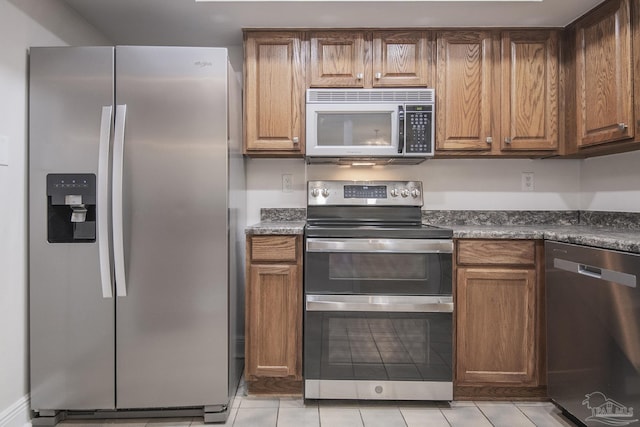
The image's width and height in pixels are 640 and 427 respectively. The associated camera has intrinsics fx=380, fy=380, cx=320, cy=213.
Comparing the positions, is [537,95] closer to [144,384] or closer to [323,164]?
[323,164]

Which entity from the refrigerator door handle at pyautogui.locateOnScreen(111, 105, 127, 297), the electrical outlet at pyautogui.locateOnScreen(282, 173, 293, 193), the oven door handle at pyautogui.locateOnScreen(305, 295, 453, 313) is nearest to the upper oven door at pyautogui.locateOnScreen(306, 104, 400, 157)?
the electrical outlet at pyautogui.locateOnScreen(282, 173, 293, 193)

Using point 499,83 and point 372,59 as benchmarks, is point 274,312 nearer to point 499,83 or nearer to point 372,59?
point 372,59

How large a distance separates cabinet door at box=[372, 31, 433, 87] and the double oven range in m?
0.93

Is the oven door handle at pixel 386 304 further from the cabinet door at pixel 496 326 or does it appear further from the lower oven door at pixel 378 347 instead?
the cabinet door at pixel 496 326

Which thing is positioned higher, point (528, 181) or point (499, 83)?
point (499, 83)

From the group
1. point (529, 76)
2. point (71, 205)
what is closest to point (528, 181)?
point (529, 76)

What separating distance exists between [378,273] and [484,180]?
1146mm

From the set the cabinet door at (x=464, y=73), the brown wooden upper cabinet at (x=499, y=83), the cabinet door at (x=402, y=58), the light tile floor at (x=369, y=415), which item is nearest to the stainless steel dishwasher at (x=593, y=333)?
the light tile floor at (x=369, y=415)

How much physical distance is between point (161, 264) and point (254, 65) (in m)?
1.28

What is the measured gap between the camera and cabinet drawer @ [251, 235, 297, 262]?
2.03 metres

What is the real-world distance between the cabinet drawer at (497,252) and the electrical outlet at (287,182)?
3.86ft

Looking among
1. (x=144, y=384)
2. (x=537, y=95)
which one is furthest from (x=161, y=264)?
(x=537, y=95)

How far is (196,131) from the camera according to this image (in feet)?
5.94

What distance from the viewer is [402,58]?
89.7 inches
